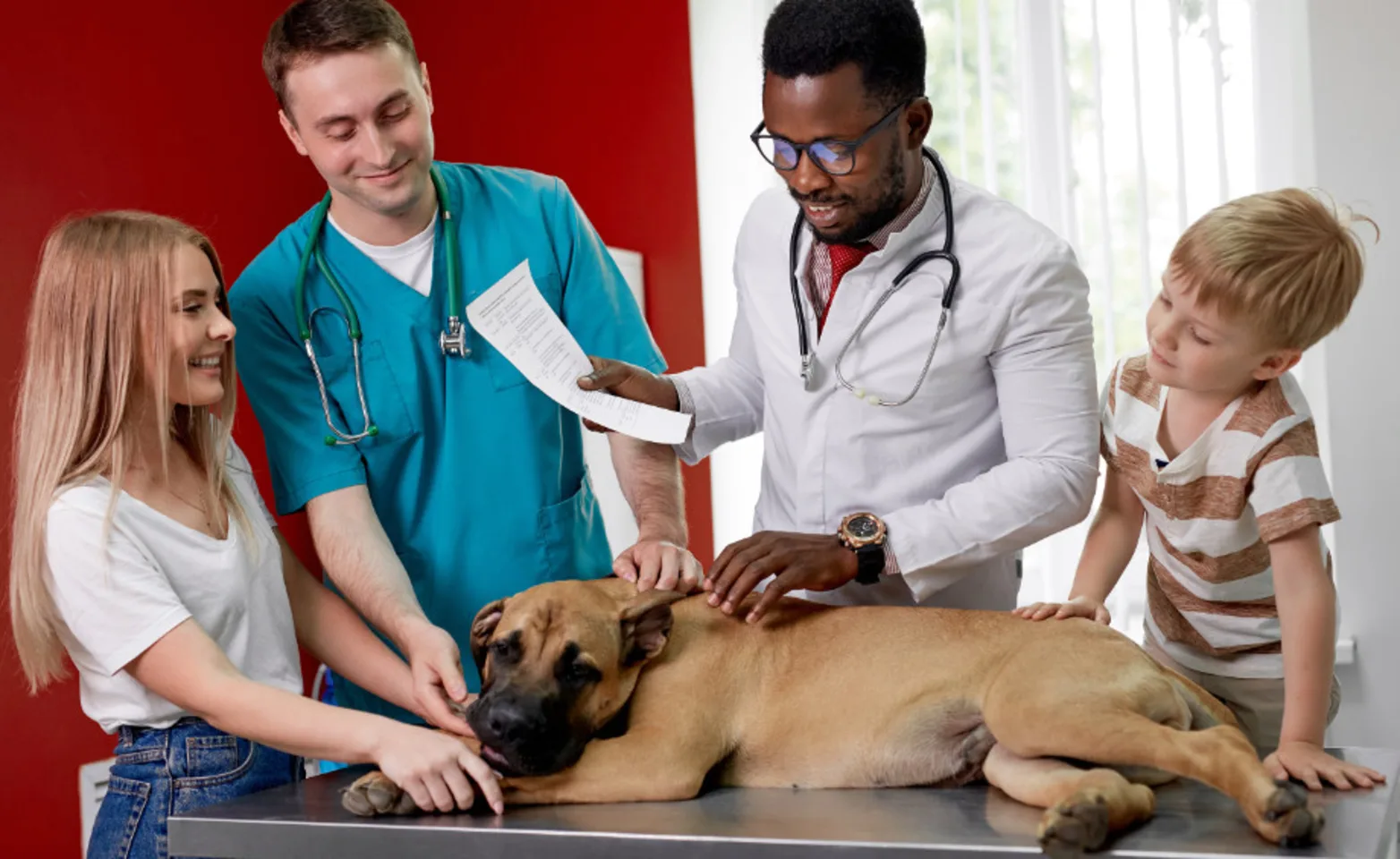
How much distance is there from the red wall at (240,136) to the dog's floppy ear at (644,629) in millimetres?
2135

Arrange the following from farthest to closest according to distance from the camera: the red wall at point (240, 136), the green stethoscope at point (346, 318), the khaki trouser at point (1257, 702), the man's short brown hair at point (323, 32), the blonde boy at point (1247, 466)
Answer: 1. the red wall at point (240, 136)
2. the green stethoscope at point (346, 318)
3. the man's short brown hair at point (323, 32)
4. the khaki trouser at point (1257, 702)
5. the blonde boy at point (1247, 466)

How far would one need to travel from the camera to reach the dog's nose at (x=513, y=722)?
1542mm

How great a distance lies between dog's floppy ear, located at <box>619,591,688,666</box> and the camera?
1.69 m

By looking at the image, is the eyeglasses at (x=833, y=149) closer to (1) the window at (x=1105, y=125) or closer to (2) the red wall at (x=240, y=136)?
(2) the red wall at (x=240, y=136)

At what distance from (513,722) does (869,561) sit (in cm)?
51

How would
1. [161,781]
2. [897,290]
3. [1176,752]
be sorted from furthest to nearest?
1. [897,290]
2. [161,781]
3. [1176,752]

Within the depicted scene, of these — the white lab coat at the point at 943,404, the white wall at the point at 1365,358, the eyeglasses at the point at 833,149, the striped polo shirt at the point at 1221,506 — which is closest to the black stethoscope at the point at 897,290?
the white lab coat at the point at 943,404

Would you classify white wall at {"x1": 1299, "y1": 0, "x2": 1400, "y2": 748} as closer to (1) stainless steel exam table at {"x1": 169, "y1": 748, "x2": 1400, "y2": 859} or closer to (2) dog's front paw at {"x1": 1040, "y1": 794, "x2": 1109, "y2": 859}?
(1) stainless steel exam table at {"x1": 169, "y1": 748, "x2": 1400, "y2": 859}

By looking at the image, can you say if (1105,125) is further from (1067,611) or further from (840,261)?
(1067,611)

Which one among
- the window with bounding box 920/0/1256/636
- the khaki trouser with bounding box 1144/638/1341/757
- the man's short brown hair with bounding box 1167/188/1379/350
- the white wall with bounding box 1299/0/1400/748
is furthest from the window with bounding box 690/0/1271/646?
the man's short brown hair with bounding box 1167/188/1379/350

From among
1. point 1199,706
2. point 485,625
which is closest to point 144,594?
point 485,625

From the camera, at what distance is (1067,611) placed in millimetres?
1669

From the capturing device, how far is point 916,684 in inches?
63.4

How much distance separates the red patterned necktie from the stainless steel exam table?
71 centimetres
